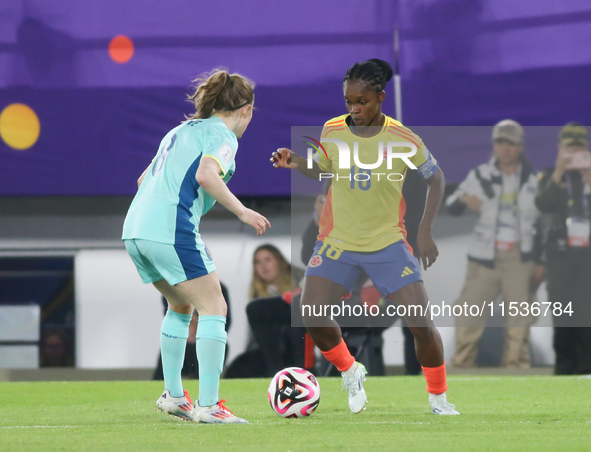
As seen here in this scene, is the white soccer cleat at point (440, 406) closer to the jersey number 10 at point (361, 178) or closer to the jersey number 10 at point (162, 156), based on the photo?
the jersey number 10 at point (361, 178)

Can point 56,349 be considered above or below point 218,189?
below

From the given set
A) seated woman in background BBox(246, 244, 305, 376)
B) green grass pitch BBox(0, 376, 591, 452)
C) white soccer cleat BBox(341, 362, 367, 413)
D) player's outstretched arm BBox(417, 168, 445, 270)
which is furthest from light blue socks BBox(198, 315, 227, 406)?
seated woman in background BBox(246, 244, 305, 376)

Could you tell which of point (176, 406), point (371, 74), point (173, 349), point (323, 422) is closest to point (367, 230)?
point (371, 74)

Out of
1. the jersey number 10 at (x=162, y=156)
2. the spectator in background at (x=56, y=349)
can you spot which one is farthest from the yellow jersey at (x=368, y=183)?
the spectator in background at (x=56, y=349)

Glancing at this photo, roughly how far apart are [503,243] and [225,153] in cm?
364

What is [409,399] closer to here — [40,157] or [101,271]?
[101,271]

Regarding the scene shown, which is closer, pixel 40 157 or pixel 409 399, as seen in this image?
pixel 409 399

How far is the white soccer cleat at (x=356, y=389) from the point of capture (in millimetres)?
3955

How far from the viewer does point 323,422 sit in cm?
364

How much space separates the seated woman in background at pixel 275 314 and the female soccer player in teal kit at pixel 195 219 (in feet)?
9.52

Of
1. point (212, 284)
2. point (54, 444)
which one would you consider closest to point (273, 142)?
point (212, 284)

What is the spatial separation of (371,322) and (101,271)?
7.49ft

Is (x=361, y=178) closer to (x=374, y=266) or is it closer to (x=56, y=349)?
(x=374, y=266)

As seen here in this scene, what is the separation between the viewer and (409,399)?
484cm
